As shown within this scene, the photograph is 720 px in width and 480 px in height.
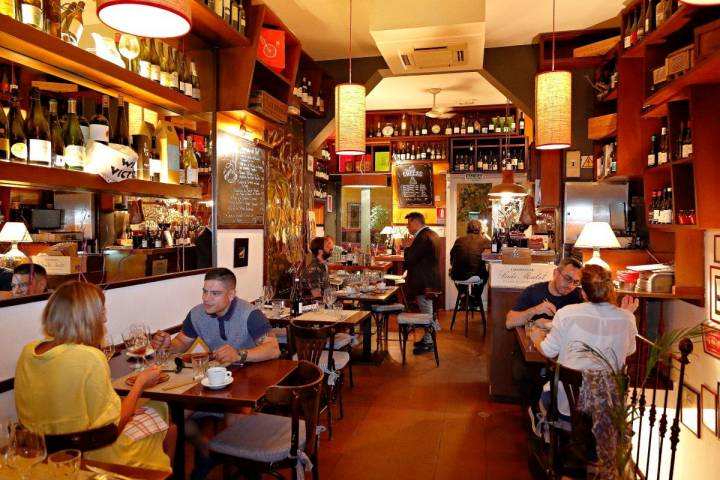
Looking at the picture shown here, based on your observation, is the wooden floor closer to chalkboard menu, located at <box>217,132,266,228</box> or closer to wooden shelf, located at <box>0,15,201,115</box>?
chalkboard menu, located at <box>217,132,266,228</box>

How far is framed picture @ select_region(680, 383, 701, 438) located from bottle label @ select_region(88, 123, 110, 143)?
4.88 meters

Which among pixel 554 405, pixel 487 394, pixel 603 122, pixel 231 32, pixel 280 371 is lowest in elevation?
pixel 487 394

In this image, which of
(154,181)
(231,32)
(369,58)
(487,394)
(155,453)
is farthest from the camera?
(369,58)

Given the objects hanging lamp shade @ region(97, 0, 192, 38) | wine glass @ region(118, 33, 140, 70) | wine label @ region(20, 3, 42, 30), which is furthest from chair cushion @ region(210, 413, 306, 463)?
wine glass @ region(118, 33, 140, 70)

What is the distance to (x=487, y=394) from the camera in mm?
5250

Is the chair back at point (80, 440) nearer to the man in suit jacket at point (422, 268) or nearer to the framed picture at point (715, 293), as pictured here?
the framed picture at point (715, 293)

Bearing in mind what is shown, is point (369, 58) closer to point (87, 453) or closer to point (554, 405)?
point (554, 405)

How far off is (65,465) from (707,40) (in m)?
4.11

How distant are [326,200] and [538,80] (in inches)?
235

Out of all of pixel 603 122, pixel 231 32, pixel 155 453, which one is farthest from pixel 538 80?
pixel 155 453

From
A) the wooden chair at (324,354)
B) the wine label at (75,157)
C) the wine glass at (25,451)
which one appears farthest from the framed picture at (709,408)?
the wine label at (75,157)

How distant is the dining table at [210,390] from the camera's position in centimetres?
250

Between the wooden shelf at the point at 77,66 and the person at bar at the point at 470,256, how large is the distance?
5.46 m

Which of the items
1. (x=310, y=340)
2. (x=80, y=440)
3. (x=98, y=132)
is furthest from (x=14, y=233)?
(x=310, y=340)
